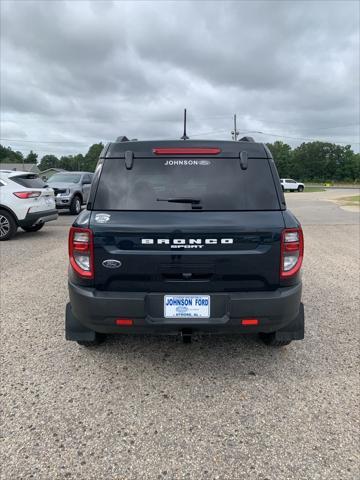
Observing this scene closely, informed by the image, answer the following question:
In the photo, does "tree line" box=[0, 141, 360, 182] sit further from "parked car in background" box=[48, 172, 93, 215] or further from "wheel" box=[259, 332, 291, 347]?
"wheel" box=[259, 332, 291, 347]

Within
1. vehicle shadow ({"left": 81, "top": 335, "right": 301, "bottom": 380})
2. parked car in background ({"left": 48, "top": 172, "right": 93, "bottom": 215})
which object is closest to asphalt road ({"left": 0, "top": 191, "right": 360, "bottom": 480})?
vehicle shadow ({"left": 81, "top": 335, "right": 301, "bottom": 380})

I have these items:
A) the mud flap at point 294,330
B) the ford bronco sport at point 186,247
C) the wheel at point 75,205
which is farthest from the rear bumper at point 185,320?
the wheel at point 75,205

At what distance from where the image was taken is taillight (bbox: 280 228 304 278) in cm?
284

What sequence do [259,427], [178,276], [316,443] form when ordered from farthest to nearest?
[178,276] → [259,427] → [316,443]

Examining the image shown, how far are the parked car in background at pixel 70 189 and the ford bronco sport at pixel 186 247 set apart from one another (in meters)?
12.6

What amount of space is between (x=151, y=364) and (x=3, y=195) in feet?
24.4

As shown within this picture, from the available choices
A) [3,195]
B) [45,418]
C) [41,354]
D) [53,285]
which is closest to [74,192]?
[3,195]

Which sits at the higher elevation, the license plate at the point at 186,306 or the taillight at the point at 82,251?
the taillight at the point at 82,251

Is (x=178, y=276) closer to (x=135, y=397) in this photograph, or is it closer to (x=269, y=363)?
(x=135, y=397)

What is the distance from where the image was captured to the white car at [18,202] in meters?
9.27

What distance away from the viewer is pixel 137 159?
3039 millimetres

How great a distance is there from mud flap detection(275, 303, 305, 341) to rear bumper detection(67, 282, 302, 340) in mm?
388

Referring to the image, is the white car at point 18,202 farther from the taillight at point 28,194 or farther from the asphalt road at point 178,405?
the asphalt road at point 178,405

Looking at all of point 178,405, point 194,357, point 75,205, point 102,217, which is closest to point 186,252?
point 102,217
